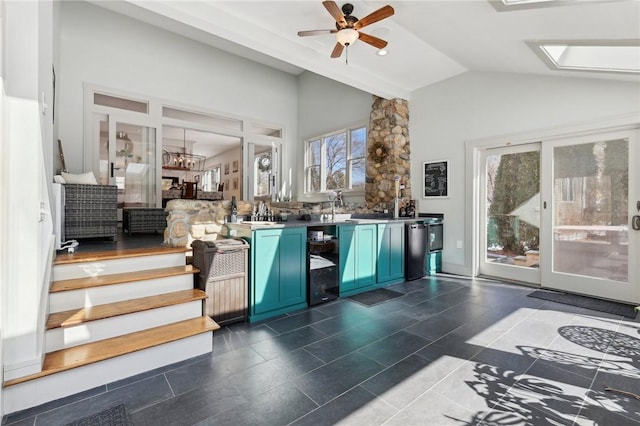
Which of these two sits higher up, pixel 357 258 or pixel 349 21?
pixel 349 21

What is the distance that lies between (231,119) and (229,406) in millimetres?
6110

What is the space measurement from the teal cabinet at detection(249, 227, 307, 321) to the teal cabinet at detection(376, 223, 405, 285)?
4.47 feet

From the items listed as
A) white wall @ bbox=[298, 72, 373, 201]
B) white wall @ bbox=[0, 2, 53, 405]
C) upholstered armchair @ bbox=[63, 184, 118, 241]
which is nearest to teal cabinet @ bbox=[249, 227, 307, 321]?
white wall @ bbox=[0, 2, 53, 405]

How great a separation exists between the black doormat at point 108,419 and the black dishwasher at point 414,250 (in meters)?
3.79

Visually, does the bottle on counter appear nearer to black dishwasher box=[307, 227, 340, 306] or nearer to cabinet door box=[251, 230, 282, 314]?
cabinet door box=[251, 230, 282, 314]

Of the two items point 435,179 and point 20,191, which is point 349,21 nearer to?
point 435,179

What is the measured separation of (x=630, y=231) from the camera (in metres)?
3.39

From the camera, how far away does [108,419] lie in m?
1.59

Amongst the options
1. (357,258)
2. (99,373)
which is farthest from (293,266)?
(99,373)

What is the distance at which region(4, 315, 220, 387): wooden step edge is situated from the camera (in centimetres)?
178

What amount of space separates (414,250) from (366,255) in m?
1.01

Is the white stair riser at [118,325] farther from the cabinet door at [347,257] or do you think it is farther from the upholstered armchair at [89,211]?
the upholstered armchair at [89,211]

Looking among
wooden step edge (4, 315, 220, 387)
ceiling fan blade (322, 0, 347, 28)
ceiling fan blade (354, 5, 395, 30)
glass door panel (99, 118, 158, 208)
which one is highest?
ceiling fan blade (322, 0, 347, 28)

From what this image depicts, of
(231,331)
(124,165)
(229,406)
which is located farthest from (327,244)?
(124,165)
